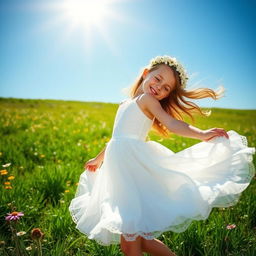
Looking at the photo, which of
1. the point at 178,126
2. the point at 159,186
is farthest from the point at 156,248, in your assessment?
the point at 178,126

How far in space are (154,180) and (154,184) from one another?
0.03 metres

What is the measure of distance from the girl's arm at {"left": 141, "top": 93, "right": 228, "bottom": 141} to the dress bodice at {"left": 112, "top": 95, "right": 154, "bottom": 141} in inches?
4.3

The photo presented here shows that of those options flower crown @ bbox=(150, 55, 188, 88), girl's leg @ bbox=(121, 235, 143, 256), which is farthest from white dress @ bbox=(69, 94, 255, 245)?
flower crown @ bbox=(150, 55, 188, 88)

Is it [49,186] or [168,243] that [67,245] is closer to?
[168,243]

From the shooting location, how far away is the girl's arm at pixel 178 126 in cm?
245

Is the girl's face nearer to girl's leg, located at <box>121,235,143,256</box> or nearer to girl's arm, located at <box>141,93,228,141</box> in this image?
girl's arm, located at <box>141,93,228,141</box>

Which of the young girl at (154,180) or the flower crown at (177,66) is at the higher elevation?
the flower crown at (177,66)

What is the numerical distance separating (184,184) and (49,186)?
7.59ft

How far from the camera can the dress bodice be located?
108 inches

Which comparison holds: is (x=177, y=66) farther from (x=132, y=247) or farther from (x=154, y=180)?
(x=132, y=247)

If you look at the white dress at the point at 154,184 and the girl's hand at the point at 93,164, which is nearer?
the white dress at the point at 154,184

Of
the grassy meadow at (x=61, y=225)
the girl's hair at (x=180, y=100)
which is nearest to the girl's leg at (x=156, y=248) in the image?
the grassy meadow at (x=61, y=225)

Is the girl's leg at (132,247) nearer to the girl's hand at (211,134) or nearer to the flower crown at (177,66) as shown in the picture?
the girl's hand at (211,134)

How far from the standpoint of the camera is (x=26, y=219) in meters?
3.32
